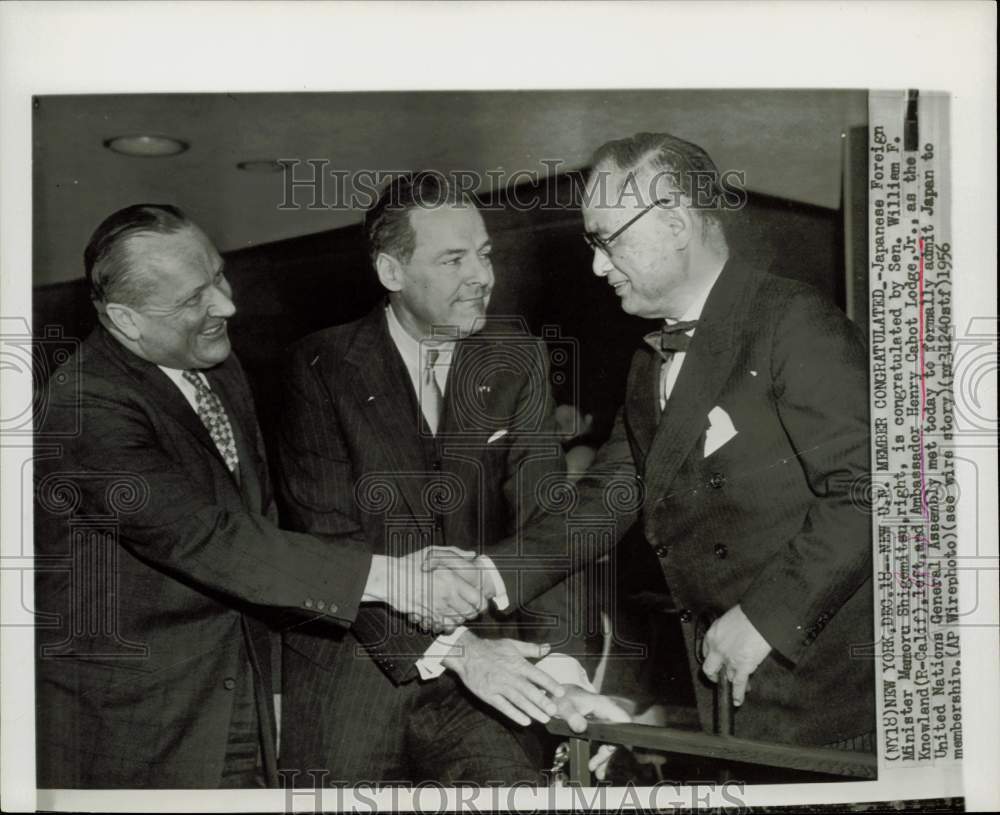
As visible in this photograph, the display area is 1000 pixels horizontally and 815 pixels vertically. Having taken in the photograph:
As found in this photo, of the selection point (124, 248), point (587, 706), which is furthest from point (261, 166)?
point (587, 706)

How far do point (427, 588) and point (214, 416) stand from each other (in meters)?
0.69

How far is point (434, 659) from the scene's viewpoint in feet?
8.14

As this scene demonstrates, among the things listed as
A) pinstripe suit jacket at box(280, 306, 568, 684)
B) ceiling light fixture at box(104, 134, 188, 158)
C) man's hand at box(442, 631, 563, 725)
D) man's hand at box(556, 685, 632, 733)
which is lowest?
man's hand at box(556, 685, 632, 733)

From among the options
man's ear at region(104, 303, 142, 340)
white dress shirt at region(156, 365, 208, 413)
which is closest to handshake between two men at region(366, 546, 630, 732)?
white dress shirt at region(156, 365, 208, 413)

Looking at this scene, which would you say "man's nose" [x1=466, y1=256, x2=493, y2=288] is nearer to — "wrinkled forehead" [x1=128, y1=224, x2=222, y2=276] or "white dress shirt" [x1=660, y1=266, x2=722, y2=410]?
"white dress shirt" [x1=660, y1=266, x2=722, y2=410]

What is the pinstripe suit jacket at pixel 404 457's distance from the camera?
97.7 inches

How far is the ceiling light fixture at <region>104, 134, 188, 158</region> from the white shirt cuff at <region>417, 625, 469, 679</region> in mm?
1413

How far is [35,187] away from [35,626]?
1136 mm

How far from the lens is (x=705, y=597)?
2.47 metres

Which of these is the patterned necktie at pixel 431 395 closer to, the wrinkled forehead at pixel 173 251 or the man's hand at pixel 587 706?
the wrinkled forehead at pixel 173 251

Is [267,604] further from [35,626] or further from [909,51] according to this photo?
[909,51]

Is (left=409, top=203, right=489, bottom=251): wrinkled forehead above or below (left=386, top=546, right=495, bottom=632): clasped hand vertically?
above

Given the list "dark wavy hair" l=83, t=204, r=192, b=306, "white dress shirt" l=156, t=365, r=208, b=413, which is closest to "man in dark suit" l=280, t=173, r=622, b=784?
"white dress shirt" l=156, t=365, r=208, b=413

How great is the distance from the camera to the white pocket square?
2.46m
